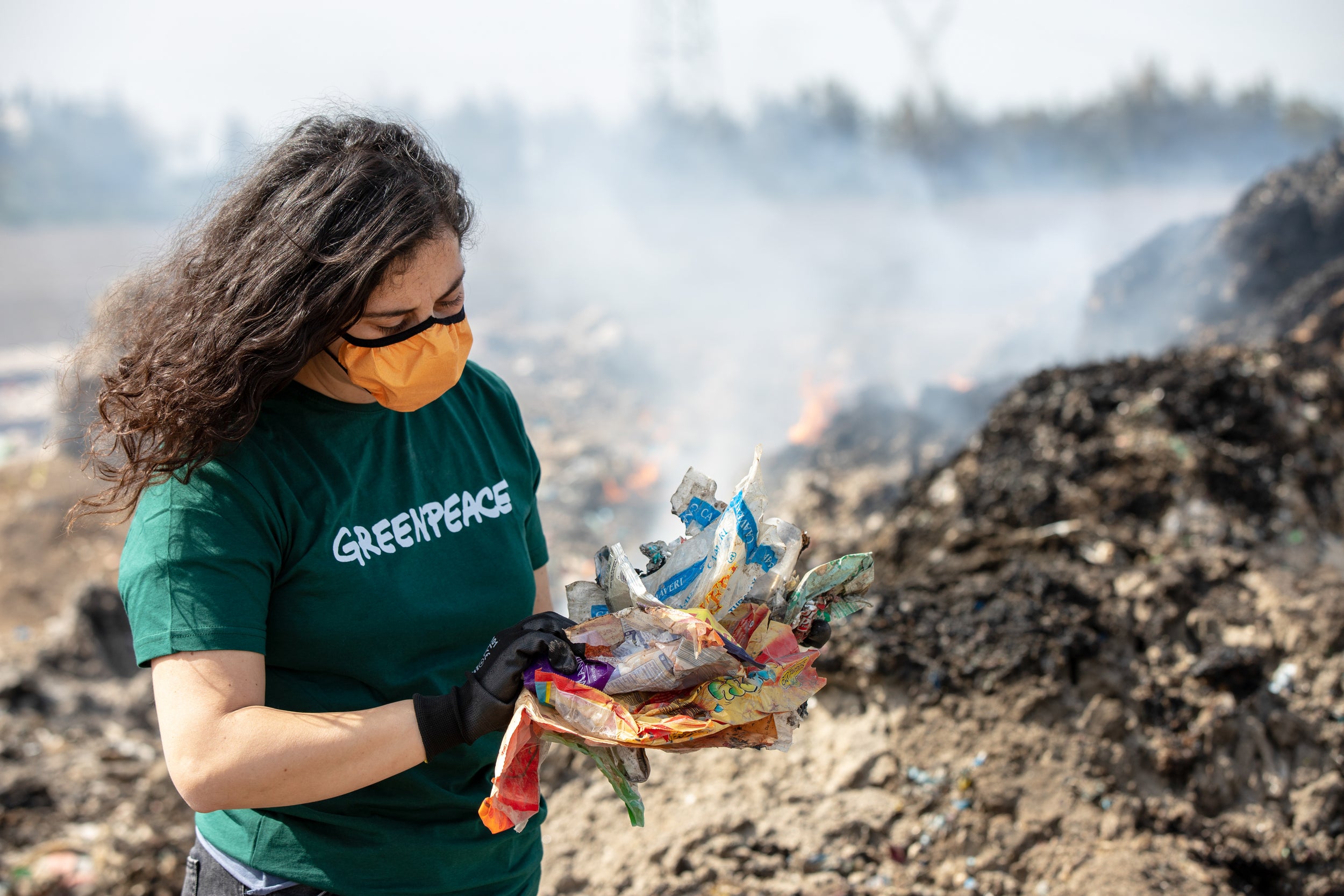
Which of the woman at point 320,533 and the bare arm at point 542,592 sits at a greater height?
the woman at point 320,533

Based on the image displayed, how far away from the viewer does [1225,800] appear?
106 inches

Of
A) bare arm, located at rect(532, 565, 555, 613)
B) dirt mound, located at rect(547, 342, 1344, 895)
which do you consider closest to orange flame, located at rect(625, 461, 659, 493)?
→ dirt mound, located at rect(547, 342, 1344, 895)

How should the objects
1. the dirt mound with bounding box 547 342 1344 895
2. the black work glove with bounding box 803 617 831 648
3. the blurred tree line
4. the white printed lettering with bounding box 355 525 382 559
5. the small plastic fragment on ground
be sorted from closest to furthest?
the white printed lettering with bounding box 355 525 382 559 < the black work glove with bounding box 803 617 831 648 < the dirt mound with bounding box 547 342 1344 895 < the small plastic fragment on ground < the blurred tree line

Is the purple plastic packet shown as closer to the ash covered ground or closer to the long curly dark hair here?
the long curly dark hair

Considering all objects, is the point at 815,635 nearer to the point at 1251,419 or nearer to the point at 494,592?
the point at 494,592

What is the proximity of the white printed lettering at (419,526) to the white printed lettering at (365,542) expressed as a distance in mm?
71

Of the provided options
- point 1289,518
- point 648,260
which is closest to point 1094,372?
point 1289,518

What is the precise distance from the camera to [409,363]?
52.8 inches

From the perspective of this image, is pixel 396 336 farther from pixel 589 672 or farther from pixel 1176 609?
pixel 1176 609

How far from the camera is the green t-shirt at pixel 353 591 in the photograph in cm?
113

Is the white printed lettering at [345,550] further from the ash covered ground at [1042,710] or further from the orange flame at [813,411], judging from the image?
the orange flame at [813,411]

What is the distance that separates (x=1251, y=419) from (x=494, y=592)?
15.0 ft

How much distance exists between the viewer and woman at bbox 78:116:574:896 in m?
1.11

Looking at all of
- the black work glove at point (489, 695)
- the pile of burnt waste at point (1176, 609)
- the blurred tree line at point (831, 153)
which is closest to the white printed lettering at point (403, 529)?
the black work glove at point (489, 695)
